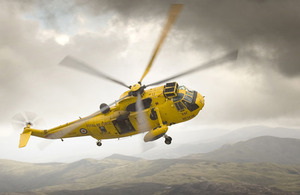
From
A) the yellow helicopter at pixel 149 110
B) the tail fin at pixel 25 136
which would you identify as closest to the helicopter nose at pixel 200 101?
the yellow helicopter at pixel 149 110

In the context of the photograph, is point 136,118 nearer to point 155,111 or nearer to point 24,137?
point 155,111

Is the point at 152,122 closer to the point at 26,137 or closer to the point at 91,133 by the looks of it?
the point at 91,133

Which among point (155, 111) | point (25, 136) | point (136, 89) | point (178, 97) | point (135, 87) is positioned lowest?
point (155, 111)

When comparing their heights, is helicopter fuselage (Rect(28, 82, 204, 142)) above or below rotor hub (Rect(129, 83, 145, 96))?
below

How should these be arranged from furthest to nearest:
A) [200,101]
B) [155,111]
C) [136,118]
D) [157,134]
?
[136,118] → [200,101] → [155,111] → [157,134]

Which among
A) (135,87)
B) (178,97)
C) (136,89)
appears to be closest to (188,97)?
(178,97)

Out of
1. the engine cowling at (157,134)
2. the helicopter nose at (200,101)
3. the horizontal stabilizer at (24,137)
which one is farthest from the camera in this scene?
the horizontal stabilizer at (24,137)

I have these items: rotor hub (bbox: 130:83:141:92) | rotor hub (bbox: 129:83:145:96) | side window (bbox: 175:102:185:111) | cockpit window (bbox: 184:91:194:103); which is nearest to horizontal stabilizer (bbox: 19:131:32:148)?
rotor hub (bbox: 129:83:145:96)

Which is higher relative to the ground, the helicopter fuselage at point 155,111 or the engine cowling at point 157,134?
the helicopter fuselage at point 155,111

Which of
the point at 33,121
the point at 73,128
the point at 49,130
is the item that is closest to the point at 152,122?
the point at 73,128

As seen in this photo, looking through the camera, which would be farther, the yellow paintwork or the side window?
the yellow paintwork

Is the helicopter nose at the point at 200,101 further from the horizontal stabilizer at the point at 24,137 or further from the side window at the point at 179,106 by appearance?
the horizontal stabilizer at the point at 24,137

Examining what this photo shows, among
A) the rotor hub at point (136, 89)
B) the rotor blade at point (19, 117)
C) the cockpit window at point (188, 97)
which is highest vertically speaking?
the rotor blade at point (19, 117)

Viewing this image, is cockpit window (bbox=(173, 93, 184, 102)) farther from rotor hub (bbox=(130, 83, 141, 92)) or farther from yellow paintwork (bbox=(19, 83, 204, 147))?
rotor hub (bbox=(130, 83, 141, 92))
